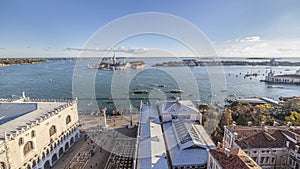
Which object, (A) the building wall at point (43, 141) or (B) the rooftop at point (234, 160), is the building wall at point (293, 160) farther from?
(A) the building wall at point (43, 141)

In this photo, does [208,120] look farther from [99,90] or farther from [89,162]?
[99,90]

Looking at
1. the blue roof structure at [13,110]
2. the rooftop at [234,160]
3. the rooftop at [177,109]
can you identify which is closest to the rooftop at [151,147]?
the rooftop at [177,109]

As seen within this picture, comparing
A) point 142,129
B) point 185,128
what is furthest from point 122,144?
point 185,128

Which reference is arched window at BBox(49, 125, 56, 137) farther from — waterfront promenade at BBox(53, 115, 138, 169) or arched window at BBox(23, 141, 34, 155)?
waterfront promenade at BBox(53, 115, 138, 169)

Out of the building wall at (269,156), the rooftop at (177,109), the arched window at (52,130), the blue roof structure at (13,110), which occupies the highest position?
the blue roof structure at (13,110)

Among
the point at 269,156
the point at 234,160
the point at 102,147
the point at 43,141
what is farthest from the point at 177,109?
the point at 43,141

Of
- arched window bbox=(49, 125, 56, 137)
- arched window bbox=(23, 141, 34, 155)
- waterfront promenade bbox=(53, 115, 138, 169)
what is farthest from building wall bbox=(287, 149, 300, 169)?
arched window bbox=(49, 125, 56, 137)
